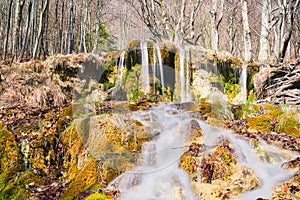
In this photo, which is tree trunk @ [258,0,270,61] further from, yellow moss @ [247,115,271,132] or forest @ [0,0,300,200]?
yellow moss @ [247,115,271,132]

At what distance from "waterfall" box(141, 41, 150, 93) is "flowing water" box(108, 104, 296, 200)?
13.9ft

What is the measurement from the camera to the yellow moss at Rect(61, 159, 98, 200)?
12.3ft

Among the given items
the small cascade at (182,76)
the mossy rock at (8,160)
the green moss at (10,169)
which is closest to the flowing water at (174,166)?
the green moss at (10,169)

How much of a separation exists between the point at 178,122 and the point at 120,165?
194cm

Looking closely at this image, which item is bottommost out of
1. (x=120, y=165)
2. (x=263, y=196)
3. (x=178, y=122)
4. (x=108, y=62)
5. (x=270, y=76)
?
(x=263, y=196)

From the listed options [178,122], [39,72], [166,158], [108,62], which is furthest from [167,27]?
[166,158]

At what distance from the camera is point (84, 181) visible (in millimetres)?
3973

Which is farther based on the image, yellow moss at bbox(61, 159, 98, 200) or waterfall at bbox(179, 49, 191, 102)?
waterfall at bbox(179, 49, 191, 102)

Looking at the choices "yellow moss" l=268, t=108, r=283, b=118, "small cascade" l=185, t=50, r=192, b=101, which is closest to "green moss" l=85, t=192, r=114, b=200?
"yellow moss" l=268, t=108, r=283, b=118

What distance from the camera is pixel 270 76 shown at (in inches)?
357

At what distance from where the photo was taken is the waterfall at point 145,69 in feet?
32.6

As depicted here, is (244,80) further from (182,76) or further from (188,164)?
(188,164)

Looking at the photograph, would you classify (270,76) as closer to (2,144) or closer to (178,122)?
(178,122)

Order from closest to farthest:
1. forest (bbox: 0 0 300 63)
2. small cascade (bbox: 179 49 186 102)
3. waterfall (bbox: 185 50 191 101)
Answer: forest (bbox: 0 0 300 63)
small cascade (bbox: 179 49 186 102)
waterfall (bbox: 185 50 191 101)
